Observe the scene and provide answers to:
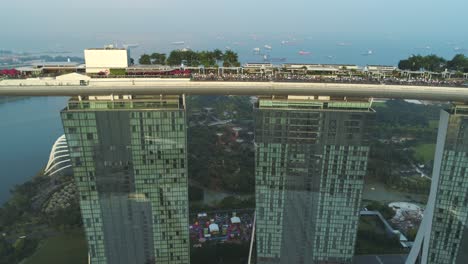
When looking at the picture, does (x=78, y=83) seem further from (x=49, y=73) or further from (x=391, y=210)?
(x=391, y=210)

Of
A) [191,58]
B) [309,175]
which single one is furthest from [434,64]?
[191,58]

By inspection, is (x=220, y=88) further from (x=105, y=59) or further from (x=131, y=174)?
(x=105, y=59)

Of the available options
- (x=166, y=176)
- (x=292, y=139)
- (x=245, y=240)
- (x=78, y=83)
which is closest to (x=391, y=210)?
(x=245, y=240)

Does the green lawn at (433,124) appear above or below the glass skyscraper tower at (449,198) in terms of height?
below

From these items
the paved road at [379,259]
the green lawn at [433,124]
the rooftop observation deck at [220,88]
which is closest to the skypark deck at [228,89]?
the rooftop observation deck at [220,88]

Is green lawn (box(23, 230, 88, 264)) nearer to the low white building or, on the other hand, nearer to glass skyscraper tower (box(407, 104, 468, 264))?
the low white building

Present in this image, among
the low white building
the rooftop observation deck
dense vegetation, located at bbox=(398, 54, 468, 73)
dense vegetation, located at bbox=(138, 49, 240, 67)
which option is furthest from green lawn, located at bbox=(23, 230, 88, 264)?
dense vegetation, located at bbox=(398, 54, 468, 73)

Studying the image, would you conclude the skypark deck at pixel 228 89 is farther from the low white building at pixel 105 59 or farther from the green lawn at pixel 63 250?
the green lawn at pixel 63 250
